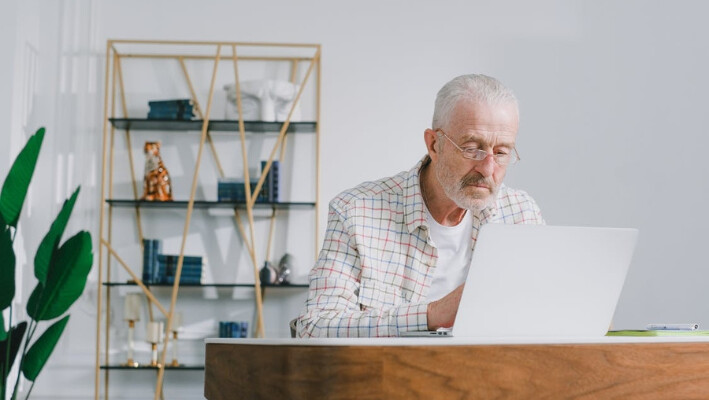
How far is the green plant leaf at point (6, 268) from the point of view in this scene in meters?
3.08

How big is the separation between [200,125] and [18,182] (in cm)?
110

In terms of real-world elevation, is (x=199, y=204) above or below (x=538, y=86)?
below

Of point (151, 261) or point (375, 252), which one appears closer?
point (375, 252)

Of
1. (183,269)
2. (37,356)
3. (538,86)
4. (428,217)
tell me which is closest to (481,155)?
(428,217)

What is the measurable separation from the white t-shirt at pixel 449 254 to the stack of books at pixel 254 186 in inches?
73.0

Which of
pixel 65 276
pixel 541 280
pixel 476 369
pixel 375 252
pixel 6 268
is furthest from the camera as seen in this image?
pixel 65 276

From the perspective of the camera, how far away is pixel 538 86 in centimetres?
431

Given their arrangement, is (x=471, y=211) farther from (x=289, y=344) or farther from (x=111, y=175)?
(x=111, y=175)

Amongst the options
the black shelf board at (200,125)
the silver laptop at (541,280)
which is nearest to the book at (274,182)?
the black shelf board at (200,125)

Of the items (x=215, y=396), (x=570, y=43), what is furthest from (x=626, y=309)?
(x=215, y=396)

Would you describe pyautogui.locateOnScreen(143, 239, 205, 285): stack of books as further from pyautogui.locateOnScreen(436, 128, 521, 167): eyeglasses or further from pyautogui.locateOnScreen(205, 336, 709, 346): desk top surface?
pyautogui.locateOnScreen(205, 336, 709, 346): desk top surface

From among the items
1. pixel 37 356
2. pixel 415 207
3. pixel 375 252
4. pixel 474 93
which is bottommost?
pixel 37 356

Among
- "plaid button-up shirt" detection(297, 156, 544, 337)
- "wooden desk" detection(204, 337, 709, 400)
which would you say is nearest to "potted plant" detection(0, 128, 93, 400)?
"plaid button-up shirt" detection(297, 156, 544, 337)

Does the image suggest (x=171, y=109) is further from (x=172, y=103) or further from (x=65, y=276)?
(x=65, y=276)
